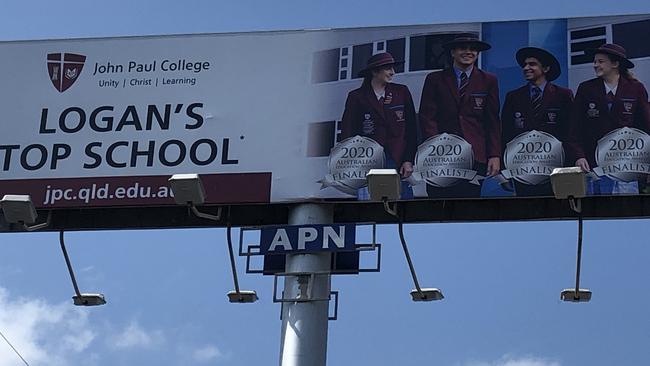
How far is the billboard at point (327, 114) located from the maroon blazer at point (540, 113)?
0.7 inches

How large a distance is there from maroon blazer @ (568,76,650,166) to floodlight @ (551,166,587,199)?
104 cm

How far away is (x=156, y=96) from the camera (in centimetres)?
1777

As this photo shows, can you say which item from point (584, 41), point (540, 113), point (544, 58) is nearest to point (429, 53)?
point (544, 58)

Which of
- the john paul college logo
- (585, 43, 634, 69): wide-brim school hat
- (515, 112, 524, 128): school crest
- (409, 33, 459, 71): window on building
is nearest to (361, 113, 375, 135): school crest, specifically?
(409, 33, 459, 71): window on building

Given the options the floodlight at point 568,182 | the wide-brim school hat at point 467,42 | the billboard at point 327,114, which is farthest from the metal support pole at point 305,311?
the floodlight at point 568,182

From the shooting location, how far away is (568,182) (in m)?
15.2

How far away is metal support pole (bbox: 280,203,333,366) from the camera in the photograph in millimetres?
15898

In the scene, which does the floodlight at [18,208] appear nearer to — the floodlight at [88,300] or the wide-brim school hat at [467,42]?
the floodlight at [88,300]

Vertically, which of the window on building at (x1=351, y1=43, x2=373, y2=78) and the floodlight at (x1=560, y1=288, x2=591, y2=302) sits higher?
the window on building at (x1=351, y1=43, x2=373, y2=78)

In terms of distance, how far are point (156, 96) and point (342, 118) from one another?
2.46 meters

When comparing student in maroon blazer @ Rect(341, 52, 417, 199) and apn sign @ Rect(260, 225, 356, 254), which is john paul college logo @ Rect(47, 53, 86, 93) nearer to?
apn sign @ Rect(260, 225, 356, 254)

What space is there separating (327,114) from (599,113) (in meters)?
3.29

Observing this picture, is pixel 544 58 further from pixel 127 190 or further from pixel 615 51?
pixel 127 190

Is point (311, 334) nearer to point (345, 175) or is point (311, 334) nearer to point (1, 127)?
point (345, 175)
